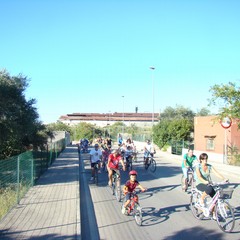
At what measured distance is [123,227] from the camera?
8.66 m

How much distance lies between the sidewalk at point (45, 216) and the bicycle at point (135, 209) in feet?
4.26

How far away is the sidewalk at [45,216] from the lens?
24.9 feet

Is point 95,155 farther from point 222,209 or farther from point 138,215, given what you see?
point 222,209

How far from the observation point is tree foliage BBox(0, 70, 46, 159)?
58.3 feet

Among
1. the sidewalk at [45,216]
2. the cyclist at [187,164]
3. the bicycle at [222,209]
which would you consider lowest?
the sidewalk at [45,216]

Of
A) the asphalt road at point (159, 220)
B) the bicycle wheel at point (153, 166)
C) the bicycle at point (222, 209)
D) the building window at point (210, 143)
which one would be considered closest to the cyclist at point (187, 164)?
the asphalt road at point (159, 220)

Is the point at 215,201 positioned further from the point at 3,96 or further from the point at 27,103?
the point at 27,103

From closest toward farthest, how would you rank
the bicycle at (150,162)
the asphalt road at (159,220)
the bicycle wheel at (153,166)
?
the asphalt road at (159,220) → the bicycle wheel at (153,166) → the bicycle at (150,162)

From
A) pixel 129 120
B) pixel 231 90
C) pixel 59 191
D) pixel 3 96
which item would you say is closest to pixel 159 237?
pixel 59 191

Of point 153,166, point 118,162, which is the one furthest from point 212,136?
point 118,162

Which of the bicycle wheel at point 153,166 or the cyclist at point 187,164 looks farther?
the bicycle wheel at point 153,166

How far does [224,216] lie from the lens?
832 centimetres

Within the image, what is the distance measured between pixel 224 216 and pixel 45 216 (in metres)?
4.09

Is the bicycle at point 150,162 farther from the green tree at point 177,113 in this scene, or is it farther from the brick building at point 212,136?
the green tree at point 177,113
